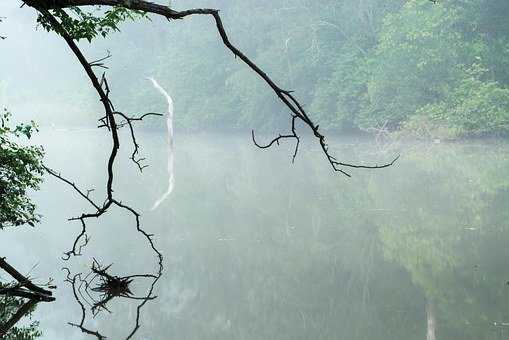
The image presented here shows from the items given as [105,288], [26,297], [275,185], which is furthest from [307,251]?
[105,288]

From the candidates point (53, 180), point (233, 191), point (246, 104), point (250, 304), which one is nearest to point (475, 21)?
point (233, 191)

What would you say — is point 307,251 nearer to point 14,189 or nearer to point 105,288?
point 14,189

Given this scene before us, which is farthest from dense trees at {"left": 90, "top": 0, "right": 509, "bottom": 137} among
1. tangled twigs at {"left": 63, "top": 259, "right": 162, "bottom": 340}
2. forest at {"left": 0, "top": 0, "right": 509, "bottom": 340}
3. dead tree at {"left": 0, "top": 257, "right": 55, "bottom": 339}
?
A: dead tree at {"left": 0, "top": 257, "right": 55, "bottom": 339}

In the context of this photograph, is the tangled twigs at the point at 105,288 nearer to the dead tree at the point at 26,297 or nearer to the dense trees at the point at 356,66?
the dead tree at the point at 26,297

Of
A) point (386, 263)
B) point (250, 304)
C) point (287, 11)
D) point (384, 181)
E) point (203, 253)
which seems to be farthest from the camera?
point (287, 11)

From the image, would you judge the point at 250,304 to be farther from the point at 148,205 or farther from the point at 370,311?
the point at 148,205

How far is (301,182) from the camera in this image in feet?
62.8

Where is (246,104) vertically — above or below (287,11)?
below

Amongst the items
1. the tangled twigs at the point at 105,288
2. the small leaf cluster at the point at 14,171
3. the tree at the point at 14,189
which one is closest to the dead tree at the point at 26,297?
the tree at the point at 14,189

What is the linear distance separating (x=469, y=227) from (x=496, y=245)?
135cm

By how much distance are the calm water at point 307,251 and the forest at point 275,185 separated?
46 millimetres

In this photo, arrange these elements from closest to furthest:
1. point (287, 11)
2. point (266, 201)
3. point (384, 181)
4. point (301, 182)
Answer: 1. point (266, 201)
2. point (384, 181)
3. point (301, 182)
4. point (287, 11)

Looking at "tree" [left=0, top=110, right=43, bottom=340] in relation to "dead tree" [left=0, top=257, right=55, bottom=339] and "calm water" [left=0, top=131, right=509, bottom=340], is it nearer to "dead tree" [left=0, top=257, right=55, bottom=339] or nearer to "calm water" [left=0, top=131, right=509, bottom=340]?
"dead tree" [left=0, top=257, right=55, bottom=339]

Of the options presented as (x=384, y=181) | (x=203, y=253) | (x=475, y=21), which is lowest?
(x=384, y=181)
